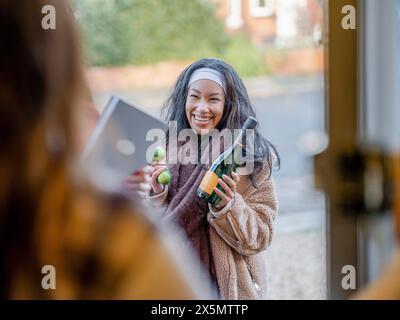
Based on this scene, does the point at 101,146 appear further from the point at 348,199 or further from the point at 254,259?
the point at 348,199

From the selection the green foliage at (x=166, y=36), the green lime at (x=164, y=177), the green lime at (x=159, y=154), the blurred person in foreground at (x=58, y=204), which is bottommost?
the green lime at (x=164, y=177)

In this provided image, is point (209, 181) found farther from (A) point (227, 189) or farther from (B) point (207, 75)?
(B) point (207, 75)

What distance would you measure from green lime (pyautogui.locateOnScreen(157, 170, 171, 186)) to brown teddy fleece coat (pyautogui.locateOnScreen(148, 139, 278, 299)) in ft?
0.06

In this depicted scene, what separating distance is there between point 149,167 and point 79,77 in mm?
709

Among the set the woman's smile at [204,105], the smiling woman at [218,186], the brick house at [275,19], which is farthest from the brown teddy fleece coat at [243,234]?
the brick house at [275,19]

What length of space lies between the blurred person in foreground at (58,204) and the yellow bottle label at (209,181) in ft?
2.24

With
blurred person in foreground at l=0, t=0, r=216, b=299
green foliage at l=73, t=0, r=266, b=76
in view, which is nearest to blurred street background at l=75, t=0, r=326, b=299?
green foliage at l=73, t=0, r=266, b=76

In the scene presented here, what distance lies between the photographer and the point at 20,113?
1.85 ft

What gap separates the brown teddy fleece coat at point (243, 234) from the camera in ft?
4.16

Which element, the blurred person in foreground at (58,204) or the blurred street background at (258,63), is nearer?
the blurred person in foreground at (58,204)

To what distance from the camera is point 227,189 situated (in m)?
1.25

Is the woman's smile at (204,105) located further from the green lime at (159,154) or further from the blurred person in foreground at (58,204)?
the blurred person in foreground at (58,204)

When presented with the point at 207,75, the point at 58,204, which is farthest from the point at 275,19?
the point at 58,204

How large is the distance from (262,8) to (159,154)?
32 centimetres
